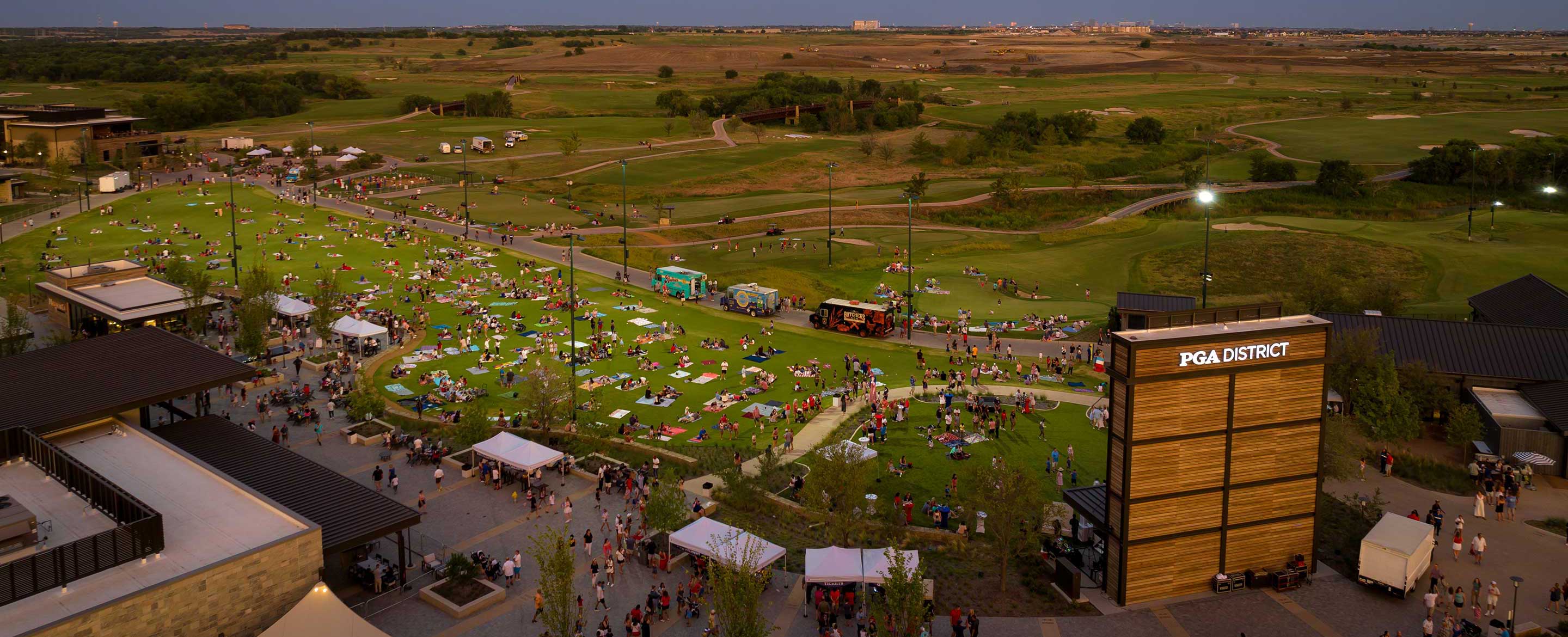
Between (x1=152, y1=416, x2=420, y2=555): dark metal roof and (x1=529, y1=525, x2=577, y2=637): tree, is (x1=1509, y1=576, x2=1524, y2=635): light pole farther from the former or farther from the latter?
(x1=152, y1=416, x2=420, y2=555): dark metal roof

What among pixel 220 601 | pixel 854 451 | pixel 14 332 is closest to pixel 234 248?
pixel 14 332

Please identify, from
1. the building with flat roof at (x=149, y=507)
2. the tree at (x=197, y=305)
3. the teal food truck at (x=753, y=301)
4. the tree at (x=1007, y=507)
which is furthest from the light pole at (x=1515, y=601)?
the tree at (x=197, y=305)

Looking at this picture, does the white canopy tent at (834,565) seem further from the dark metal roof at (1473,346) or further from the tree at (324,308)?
the tree at (324,308)

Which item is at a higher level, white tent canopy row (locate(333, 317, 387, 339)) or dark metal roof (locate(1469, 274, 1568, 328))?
dark metal roof (locate(1469, 274, 1568, 328))

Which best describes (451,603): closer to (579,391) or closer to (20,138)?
(579,391)

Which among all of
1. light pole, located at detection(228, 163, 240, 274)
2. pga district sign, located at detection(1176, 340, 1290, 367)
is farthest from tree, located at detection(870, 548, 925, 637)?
light pole, located at detection(228, 163, 240, 274)
